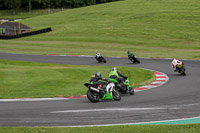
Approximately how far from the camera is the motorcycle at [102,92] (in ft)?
52.9

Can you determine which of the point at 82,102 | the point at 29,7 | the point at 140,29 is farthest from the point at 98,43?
the point at 29,7

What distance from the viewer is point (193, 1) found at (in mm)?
A: 96125

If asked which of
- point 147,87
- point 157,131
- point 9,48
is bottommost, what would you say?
point 9,48

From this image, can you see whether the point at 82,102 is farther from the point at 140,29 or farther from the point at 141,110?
the point at 140,29

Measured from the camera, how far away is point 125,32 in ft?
229

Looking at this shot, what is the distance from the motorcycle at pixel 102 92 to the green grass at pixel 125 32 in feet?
90.1

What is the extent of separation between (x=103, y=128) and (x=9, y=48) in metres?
49.4

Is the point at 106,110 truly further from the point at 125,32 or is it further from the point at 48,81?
the point at 125,32

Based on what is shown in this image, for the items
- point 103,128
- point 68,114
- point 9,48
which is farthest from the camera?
point 9,48

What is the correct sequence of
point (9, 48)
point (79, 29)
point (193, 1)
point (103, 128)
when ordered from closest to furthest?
point (103, 128)
point (9, 48)
point (79, 29)
point (193, 1)

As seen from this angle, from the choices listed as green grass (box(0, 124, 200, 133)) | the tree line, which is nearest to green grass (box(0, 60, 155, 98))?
green grass (box(0, 124, 200, 133))

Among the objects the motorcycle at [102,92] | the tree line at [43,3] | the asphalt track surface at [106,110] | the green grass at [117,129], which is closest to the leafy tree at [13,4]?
the tree line at [43,3]

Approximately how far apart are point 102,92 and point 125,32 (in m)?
54.1

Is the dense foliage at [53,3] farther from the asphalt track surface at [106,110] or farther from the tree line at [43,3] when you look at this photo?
the asphalt track surface at [106,110]
